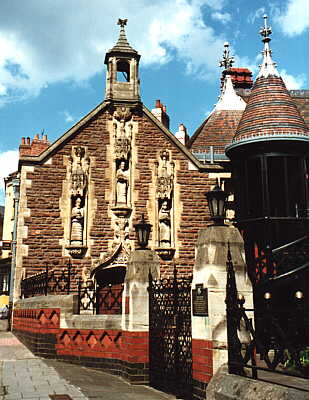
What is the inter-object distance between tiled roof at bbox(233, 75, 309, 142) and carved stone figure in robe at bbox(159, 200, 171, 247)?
11.2 ft

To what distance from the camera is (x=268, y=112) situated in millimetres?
14812

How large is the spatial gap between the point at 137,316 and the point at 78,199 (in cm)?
738

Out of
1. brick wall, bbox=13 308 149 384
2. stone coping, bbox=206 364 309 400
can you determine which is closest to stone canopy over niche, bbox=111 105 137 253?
brick wall, bbox=13 308 149 384

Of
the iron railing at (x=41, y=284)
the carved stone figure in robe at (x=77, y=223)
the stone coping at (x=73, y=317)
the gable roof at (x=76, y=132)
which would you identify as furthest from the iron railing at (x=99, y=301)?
the gable roof at (x=76, y=132)

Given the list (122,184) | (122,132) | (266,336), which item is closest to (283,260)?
(266,336)

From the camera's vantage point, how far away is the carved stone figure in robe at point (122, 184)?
16.1m

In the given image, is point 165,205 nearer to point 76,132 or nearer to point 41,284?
point 76,132

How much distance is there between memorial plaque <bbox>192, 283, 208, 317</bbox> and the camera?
646 cm

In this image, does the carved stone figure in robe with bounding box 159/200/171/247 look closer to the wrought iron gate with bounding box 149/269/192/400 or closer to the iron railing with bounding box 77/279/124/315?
the iron railing with bounding box 77/279/124/315

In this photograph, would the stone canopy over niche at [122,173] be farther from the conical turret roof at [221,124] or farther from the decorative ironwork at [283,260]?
the decorative ironwork at [283,260]

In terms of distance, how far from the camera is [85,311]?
12.9m

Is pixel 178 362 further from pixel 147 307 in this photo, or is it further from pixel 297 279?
pixel 297 279

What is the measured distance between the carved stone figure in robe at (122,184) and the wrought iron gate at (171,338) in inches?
282

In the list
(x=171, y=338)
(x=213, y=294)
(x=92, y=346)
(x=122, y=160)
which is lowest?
(x=92, y=346)
